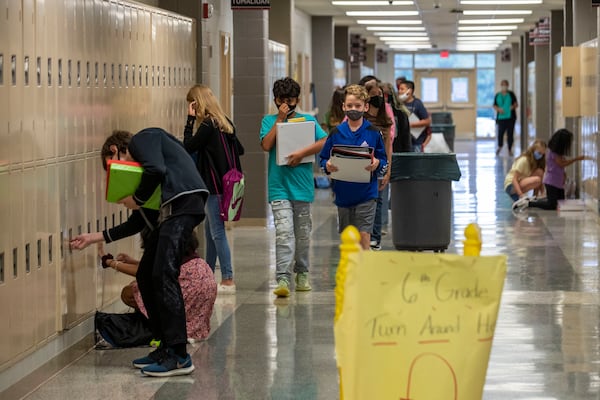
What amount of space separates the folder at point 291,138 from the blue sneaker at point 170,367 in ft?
8.49

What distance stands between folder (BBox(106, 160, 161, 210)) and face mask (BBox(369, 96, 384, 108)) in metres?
4.68

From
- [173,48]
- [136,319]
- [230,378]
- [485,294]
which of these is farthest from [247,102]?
[485,294]

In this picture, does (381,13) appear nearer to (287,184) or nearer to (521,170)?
(521,170)

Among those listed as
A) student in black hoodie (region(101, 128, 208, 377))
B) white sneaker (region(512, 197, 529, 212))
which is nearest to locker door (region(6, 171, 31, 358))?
student in black hoodie (region(101, 128, 208, 377))

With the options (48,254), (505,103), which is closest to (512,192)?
(48,254)

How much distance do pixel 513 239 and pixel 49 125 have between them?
7436 mm

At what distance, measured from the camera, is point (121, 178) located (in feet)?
20.8

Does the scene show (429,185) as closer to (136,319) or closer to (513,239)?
(513,239)

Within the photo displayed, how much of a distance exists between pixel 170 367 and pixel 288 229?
8.69 ft

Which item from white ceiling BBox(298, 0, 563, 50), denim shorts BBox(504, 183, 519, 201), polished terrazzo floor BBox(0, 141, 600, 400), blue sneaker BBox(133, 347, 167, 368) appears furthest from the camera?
white ceiling BBox(298, 0, 563, 50)

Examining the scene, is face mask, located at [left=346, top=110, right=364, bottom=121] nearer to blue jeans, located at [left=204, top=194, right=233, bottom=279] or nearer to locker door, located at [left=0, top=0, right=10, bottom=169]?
blue jeans, located at [left=204, top=194, right=233, bottom=279]

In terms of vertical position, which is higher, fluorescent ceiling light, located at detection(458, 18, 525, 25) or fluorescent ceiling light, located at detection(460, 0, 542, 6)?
fluorescent ceiling light, located at detection(458, 18, 525, 25)

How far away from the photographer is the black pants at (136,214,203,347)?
6.59 meters

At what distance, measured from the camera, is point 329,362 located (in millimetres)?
6953
